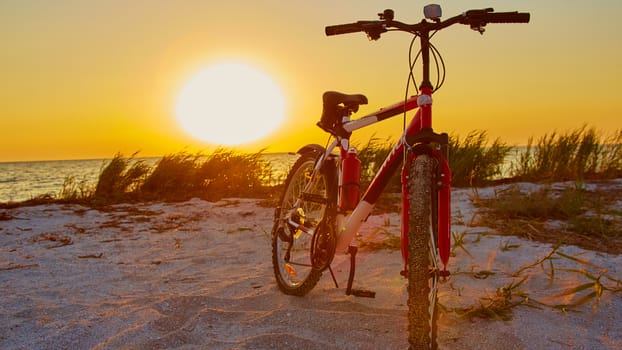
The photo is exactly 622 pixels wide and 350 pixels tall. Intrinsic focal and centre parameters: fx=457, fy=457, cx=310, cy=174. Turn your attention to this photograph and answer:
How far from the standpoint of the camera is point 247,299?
10.1ft

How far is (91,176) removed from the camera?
30.1ft

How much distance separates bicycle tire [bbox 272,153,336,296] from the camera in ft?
10.2

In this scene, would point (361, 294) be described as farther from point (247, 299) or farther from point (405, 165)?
point (405, 165)

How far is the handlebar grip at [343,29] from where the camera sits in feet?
8.21

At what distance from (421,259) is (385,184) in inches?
28.9

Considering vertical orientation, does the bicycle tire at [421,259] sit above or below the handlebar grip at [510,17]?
below

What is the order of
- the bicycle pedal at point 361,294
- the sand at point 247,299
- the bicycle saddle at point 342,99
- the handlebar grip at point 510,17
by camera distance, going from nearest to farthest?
the handlebar grip at point 510,17 → the sand at point 247,299 → the bicycle pedal at point 361,294 → the bicycle saddle at point 342,99

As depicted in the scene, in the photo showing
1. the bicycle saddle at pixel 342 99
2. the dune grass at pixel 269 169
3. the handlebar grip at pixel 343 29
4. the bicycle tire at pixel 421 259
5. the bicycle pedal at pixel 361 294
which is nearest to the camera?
the bicycle tire at pixel 421 259

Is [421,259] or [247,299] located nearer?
[421,259]

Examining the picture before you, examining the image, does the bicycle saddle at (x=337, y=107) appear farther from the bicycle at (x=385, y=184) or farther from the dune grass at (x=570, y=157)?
the dune grass at (x=570, y=157)

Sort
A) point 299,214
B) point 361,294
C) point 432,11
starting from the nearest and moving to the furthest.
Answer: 1. point 432,11
2. point 361,294
3. point 299,214

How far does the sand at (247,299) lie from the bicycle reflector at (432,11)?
157 centimetres

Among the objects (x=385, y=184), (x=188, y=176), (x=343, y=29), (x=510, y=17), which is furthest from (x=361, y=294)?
(x=188, y=176)

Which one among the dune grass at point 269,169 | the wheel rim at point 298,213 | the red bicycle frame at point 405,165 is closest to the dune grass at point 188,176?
the dune grass at point 269,169
